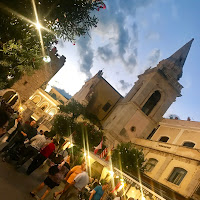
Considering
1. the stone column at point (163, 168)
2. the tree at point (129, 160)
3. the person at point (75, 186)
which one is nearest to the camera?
the person at point (75, 186)

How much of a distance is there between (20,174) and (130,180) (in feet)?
27.1

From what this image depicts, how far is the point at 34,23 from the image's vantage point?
7.87 metres

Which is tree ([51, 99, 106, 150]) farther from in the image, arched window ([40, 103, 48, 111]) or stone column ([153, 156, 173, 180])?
arched window ([40, 103, 48, 111])

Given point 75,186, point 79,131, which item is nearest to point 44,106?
point 79,131

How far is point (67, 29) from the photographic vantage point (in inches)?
368

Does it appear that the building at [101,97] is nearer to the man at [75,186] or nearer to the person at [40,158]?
the person at [40,158]

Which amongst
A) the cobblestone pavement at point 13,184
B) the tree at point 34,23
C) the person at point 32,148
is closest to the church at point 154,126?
the person at point 32,148

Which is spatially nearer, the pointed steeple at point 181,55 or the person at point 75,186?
the person at point 75,186

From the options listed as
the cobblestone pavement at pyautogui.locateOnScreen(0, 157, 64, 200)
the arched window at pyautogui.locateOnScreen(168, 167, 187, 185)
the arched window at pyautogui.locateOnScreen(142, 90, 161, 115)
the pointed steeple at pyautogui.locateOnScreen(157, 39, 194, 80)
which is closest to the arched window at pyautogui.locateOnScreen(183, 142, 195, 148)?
the arched window at pyautogui.locateOnScreen(168, 167, 187, 185)

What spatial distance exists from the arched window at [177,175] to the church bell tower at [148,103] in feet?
29.1

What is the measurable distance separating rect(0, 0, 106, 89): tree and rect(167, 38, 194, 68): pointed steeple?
78.2 ft

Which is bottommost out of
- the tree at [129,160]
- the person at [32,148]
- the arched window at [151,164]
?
the person at [32,148]

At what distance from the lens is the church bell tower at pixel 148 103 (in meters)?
24.6

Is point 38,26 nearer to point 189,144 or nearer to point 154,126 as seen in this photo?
point 189,144
